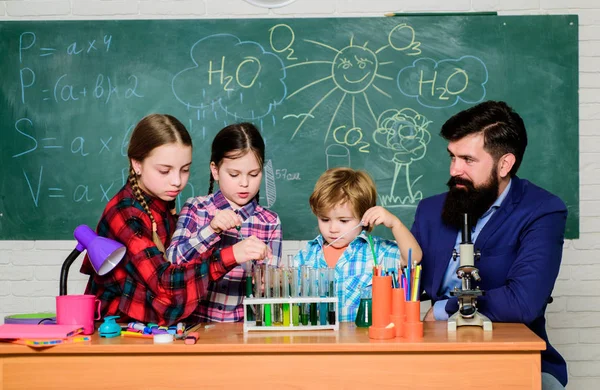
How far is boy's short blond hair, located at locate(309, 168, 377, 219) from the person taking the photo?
8.49 ft

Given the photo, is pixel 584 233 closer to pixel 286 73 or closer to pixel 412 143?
pixel 412 143

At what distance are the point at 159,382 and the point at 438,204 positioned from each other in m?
1.30

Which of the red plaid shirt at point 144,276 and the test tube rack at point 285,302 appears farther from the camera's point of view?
the red plaid shirt at point 144,276

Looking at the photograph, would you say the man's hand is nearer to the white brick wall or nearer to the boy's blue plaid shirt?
the boy's blue plaid shirt

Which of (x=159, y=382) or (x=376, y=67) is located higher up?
(x=376, y=67)

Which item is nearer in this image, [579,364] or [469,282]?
[469,282]

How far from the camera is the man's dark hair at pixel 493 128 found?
2713 millimetres

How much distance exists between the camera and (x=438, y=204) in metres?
2.82

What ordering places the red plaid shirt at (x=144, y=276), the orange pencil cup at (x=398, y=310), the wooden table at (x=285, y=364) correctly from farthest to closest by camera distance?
the red plaid shirt at (x=144, y=276) → the orange pencil cup at (x=398, y=310) → the wooden table at (x=285, y=364)

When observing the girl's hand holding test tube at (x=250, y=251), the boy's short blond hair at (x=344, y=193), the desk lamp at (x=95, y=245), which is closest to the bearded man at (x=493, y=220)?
the boy's short blond hair at (x=344, y=193)

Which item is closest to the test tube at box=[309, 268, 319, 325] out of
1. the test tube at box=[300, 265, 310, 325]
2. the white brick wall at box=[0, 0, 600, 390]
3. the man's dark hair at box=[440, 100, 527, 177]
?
the test tube at box=[300, 265, 310, 325]

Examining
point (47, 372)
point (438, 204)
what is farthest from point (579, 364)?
point (47, 372)

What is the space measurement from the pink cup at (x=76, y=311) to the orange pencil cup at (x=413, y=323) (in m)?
0.93

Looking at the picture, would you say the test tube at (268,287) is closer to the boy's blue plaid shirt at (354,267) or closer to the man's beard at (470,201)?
the boy's blue plaid shirt at (354,267)
